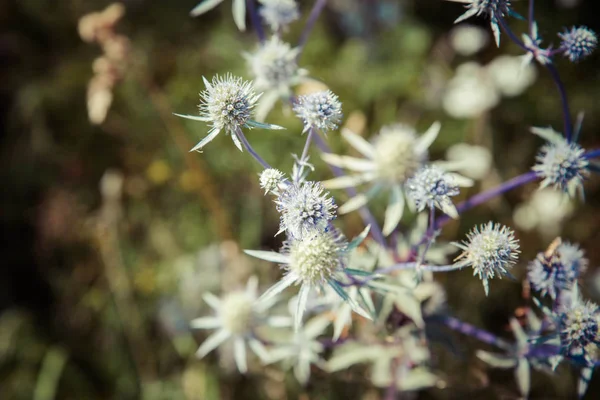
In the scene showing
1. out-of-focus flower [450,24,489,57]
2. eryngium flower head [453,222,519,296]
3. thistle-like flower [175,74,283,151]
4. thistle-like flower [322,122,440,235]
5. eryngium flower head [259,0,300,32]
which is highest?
out-of-focus flower [450,24,489,57]

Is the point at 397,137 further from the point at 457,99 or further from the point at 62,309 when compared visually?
the point at 62,309

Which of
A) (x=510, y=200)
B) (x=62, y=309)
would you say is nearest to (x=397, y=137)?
(x=510, y=200)

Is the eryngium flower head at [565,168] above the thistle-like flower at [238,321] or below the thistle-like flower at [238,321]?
above

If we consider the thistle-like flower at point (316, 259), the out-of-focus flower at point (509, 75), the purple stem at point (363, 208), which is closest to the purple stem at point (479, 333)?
the purple stem at point (363, 208)

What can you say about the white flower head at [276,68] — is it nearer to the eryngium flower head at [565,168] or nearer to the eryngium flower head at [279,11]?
the eryngium flower head at [279,11]

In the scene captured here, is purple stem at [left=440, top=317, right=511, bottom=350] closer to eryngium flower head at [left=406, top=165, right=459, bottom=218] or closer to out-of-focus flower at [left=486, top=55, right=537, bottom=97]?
eryngium flower head at [left=406, top=165, right=459, bottom=218]

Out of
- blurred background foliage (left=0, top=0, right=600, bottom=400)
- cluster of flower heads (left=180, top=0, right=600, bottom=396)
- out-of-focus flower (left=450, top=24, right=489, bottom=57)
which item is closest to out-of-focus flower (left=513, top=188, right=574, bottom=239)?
blurred background foliage (left=0, top=0, right=600, bottom=400)
